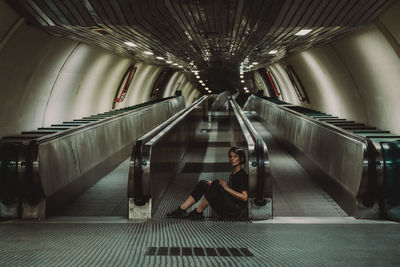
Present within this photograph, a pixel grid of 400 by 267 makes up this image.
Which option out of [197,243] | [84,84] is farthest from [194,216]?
[84,84]

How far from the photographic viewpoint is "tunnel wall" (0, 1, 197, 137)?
8555mm

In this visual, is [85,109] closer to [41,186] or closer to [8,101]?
[8,101]

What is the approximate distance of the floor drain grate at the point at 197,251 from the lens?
3.46 meters

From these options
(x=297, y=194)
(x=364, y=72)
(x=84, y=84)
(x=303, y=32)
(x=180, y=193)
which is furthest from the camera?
(x=84, y=84)

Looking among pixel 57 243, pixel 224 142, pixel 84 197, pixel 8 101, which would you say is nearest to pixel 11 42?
pixel 8 101

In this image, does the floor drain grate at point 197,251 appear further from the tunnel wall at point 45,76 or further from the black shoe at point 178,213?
the tunnel wall at point 45,76

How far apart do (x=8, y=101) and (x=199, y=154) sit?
181 inches

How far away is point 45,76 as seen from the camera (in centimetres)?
1118

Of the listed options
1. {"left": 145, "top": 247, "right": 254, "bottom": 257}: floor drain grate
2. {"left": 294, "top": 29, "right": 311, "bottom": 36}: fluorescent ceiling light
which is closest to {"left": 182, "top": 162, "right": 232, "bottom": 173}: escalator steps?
{"left": 294, "top": 29, "right": 311, "bottom": 36}: fluorescent ceiling light

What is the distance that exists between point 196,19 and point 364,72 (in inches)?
177

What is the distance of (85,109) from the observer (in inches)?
635

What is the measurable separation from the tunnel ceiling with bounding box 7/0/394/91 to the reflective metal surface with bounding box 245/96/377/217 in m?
1.99

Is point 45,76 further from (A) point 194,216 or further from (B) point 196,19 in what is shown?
(A) point 194,216

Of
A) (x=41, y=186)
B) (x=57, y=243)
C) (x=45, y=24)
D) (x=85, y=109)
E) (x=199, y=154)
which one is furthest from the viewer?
(x=85, y=109)
